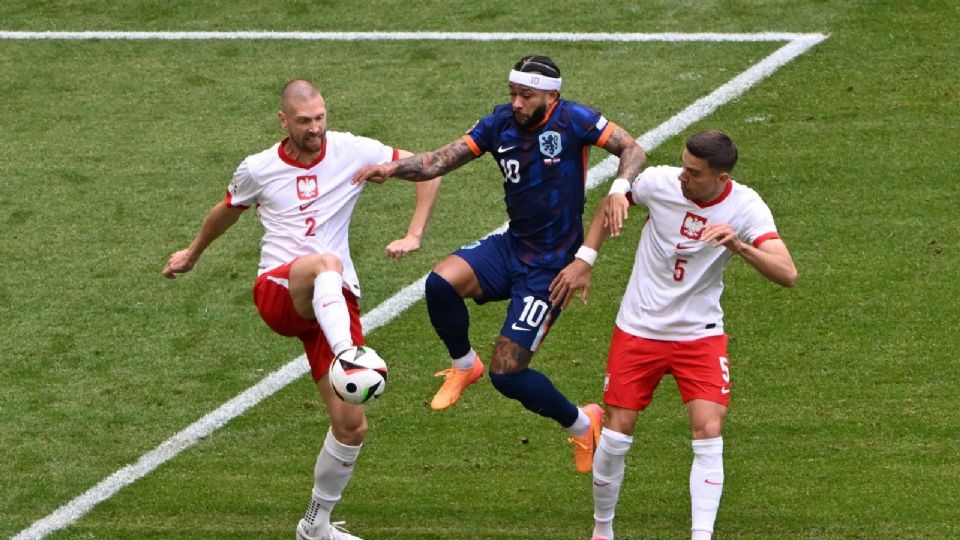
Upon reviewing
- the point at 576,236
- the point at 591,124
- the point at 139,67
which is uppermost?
the point at 591,124

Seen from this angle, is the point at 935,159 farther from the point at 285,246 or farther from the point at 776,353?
the point at 285,246

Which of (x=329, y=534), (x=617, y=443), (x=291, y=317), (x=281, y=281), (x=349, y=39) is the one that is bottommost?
(x=349, y=39)

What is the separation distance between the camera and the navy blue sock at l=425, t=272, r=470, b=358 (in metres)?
10.7

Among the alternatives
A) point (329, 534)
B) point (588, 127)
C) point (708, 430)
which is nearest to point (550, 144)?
point (588, 127)

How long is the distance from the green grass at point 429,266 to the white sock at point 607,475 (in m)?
0.41

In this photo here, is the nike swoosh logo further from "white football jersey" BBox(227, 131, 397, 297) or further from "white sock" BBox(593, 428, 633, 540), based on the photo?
"white sock" BBox(593, 428, 633, 540)

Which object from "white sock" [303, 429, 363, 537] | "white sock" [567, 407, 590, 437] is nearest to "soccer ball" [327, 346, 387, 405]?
"white sock" [303, 429, 363, 537]

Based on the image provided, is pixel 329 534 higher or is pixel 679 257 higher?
pixel 679 257

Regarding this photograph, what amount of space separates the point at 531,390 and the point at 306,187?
1.70 meters

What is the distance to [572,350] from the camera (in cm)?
1276

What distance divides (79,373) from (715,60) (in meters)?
6.83

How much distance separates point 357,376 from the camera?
9.38 metres

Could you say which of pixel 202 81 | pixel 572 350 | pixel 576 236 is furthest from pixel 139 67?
pixel 576 236

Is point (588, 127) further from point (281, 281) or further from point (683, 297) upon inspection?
point (281, 281)
